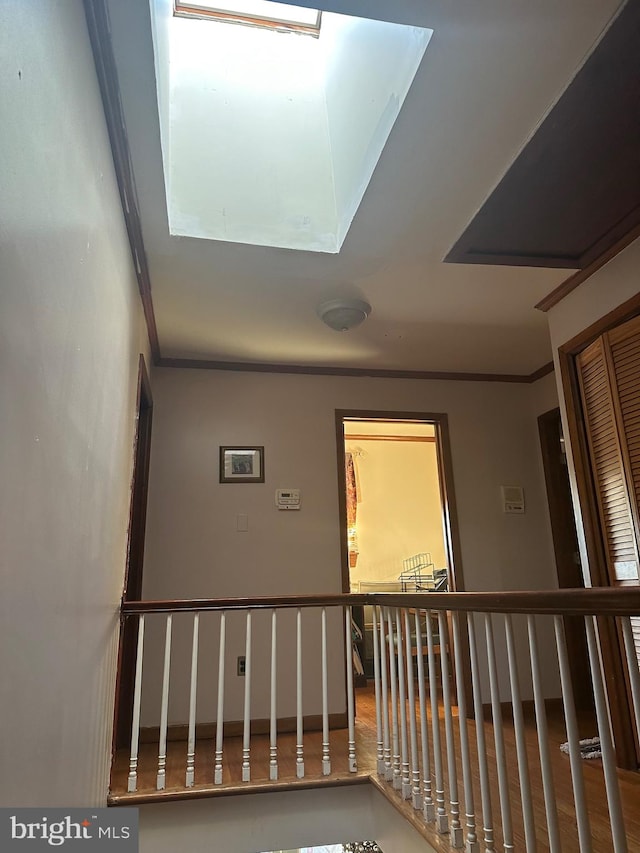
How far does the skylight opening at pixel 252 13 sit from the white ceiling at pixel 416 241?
735mm

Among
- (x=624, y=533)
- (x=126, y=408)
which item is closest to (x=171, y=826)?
(x=126, y=408)

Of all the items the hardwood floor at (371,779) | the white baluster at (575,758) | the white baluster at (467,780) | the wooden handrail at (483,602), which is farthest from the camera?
the hardwood floor at (371,779)

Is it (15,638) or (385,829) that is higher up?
(15,638)

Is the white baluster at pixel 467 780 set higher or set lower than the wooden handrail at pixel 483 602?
lower

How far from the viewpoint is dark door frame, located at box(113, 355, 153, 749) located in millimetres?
3014

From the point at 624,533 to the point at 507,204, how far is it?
1548 millimetres

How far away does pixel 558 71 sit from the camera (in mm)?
1666

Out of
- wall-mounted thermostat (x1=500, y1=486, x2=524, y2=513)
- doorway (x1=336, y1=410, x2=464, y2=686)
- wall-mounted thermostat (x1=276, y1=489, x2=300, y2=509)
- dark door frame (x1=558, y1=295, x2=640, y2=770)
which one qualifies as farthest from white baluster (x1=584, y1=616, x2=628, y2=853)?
doorway (x1=336, y1=410, x2=464, y2=686)

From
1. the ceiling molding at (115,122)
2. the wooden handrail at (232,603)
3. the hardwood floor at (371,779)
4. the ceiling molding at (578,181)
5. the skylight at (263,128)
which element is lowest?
the hardwood floor at (371,779)

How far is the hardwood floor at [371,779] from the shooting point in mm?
1896

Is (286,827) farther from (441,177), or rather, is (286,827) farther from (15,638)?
(441,177)

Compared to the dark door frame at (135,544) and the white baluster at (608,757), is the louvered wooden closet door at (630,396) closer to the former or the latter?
the white baluster at (608,757)

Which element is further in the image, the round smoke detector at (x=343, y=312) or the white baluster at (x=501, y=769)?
the round smoke detector at (x=343, y=312)

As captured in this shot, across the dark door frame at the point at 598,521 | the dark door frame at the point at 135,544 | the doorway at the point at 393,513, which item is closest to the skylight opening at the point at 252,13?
the dark door frame at the point at 135,544
